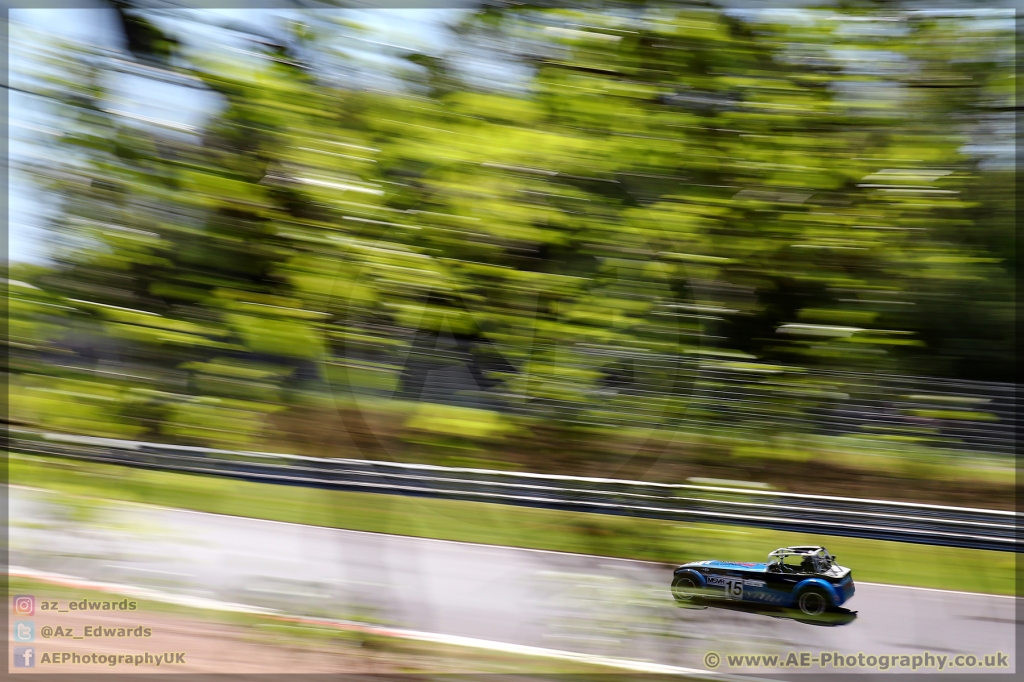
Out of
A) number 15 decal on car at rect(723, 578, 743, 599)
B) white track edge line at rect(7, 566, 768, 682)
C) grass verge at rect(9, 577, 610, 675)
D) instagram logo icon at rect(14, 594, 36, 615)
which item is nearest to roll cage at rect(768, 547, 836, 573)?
number 15 decal on car at rect(723, 578, 743, 599)

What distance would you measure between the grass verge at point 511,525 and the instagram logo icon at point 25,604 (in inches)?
19.1

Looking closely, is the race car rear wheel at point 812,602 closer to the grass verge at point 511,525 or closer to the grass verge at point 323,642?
the grass verge at point 511,525

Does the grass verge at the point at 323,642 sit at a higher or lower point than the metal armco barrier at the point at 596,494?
lower

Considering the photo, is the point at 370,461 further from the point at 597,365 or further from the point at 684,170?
the point at 684,170

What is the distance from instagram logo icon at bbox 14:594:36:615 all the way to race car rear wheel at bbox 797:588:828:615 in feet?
8.70

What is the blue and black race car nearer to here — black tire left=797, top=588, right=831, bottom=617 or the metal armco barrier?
black tire left=797, top=588, right=831, bottom=617

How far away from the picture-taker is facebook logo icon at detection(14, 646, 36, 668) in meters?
2.24

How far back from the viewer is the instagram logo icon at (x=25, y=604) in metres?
2.17

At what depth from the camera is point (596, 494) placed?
6.03 ft

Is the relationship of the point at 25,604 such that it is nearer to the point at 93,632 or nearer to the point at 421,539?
the point at 93,632

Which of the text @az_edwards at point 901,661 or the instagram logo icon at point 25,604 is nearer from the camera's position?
the text @az_edwards at point 901,661

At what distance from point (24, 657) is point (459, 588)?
1.69 metres

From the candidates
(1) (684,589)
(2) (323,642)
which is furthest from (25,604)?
(1) (684,589)

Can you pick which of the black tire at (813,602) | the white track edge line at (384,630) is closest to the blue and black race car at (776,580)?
the black tire at (813,602)
